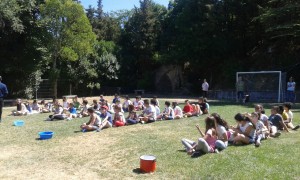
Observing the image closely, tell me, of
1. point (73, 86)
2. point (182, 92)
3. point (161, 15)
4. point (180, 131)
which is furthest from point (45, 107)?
point (161, 15)

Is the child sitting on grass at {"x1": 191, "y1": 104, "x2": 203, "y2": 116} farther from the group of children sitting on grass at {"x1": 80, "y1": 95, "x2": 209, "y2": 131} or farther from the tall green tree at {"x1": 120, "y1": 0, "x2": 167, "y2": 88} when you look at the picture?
the tall green tree at {"x1": 120, "y1": 0, "x2": 167, "y2": 88}

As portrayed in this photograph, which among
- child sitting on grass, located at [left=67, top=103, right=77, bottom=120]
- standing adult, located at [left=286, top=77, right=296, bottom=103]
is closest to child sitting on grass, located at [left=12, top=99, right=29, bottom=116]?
child sitting on grass, located at [left=67, top=103, right=77, bottom=120]

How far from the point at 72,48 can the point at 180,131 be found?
24717 mm

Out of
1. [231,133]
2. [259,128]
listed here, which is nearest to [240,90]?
[259,128]

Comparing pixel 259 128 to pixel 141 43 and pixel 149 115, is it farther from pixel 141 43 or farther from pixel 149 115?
pixel 141 43

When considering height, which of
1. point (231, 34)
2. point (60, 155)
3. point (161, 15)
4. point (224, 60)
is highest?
point (161, 15)

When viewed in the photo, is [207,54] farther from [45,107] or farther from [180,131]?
[180,131]

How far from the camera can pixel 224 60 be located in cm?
3800

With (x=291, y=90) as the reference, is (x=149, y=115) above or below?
below

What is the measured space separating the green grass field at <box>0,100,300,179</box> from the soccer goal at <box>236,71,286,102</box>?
51.2 feet

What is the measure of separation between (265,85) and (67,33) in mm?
19044

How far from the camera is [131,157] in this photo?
9523 millimetres

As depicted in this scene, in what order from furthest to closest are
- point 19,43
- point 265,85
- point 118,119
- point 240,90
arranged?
point 19,43 → point 265,85 → point 240,90 → point 118,119

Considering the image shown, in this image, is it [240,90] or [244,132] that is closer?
[244,132]
